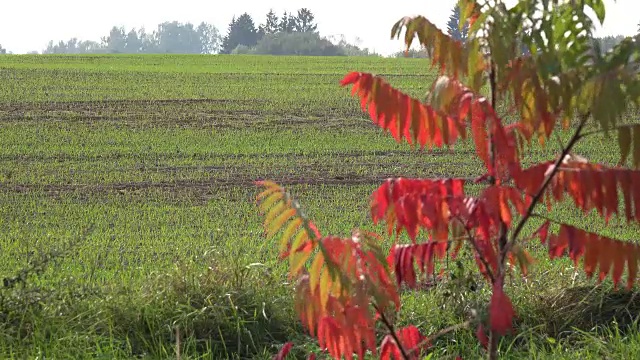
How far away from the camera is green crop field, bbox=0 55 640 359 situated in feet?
21.2

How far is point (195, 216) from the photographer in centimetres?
1365

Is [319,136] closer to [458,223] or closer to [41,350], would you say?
[41,350]

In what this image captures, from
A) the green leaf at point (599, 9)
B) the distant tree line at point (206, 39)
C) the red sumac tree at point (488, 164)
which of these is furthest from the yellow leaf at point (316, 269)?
the distant tree line at point (206, 39)

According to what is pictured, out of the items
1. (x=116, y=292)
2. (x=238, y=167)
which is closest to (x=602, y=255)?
(x=116, y=292)

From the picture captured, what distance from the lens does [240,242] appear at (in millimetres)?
10906

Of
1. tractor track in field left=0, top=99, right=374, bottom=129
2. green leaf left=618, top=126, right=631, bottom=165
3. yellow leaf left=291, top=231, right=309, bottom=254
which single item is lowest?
tractor track in field left=0, top=99, right=374, bottom=129

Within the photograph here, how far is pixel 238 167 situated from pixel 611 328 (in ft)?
40.1

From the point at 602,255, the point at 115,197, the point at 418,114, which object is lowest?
the point at 115,197

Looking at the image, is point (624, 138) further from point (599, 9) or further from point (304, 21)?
point (304, 21)

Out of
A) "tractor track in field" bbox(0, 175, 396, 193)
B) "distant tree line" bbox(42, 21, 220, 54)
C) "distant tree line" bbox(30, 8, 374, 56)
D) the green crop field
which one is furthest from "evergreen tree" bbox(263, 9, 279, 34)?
"tractor track in field" bbox(0, 175, 396, 193)

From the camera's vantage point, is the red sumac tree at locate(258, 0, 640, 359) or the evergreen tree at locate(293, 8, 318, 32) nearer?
the red sumac tree at locate(258, 0, 640, 359)

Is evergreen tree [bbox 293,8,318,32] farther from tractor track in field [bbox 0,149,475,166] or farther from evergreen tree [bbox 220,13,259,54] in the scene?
tractor track in field [bbox 0,149,475,166]

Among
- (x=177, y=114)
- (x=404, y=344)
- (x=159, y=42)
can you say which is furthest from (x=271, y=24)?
(x=404, y=344)

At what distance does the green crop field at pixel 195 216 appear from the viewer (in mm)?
6477
